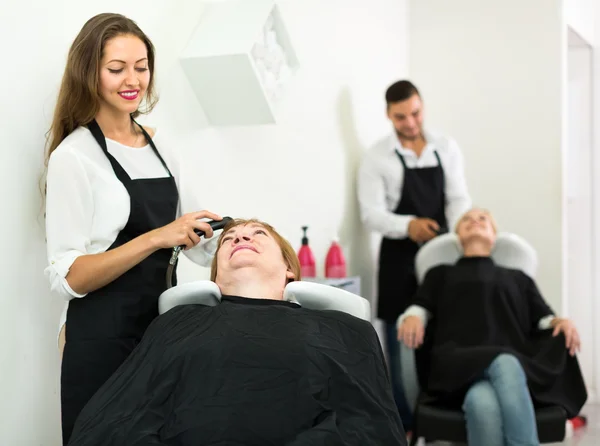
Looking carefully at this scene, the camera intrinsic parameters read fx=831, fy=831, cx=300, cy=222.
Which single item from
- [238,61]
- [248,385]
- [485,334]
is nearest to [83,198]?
[248,385]

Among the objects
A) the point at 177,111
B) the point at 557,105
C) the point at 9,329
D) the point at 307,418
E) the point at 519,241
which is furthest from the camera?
the point at 557,105

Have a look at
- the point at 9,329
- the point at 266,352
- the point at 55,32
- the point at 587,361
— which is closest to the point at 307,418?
the point at 266,352

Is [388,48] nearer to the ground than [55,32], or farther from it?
farther from it

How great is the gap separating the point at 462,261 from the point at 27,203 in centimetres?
169

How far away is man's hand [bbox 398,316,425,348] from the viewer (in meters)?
2.88

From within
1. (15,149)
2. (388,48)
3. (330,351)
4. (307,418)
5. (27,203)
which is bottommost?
(307,418)

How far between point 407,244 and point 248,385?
204 centimetres

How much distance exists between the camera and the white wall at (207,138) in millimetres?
1950

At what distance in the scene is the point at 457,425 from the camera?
263 cm

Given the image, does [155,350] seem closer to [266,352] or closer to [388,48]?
[266,352]

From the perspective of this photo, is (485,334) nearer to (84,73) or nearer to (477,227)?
(477,227)

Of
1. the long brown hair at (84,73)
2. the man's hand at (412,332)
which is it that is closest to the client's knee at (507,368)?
the man's hand at (412,332)

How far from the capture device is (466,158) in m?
4.32

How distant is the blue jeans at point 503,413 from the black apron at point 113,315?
3.76 feet
